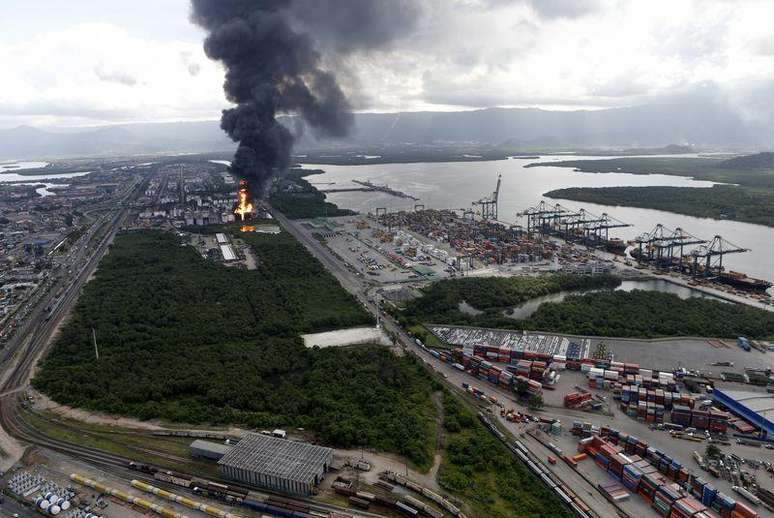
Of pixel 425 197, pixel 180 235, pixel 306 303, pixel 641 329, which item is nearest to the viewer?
pixel 641 329

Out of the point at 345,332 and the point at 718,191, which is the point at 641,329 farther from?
the point at 718,191

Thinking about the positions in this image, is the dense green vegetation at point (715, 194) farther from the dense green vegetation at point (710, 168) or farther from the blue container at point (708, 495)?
the blue container at point (708, 495)

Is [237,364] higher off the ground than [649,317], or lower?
lower

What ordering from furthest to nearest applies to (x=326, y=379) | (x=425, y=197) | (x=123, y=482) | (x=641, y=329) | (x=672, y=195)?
(x=425, y=197), (x=672, y=195), (x=641, y=329), (x=326, y=379), (x=123, y=482)

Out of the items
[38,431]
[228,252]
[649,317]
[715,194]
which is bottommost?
[38,431]

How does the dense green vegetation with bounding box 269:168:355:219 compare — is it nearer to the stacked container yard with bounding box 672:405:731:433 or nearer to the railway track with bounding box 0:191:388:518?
the railway track with bounding box 0:191:388:518

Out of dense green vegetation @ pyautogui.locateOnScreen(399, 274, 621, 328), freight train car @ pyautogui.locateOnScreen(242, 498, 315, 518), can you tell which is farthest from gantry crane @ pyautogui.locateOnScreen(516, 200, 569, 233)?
freight train car @ pyautogui.locateOnScreen(242, 498, 315, 518)

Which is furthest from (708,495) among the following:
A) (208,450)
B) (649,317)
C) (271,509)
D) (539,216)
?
(539,216)

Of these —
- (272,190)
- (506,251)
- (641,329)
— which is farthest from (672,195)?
(272,190)

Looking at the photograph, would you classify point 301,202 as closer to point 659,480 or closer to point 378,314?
point 378,314
